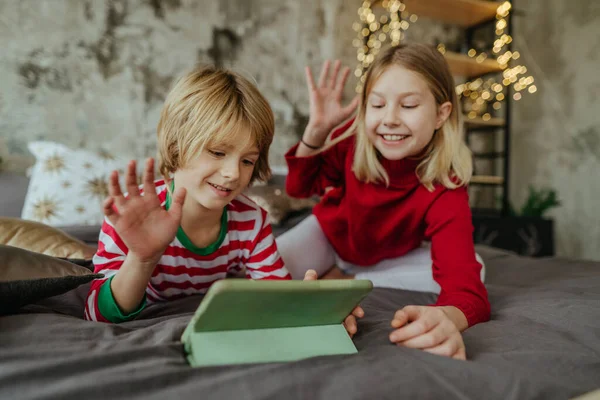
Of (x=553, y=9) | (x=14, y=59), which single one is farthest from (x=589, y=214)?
(x=14, y=59)

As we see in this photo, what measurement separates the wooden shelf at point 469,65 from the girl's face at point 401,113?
189 centimetres

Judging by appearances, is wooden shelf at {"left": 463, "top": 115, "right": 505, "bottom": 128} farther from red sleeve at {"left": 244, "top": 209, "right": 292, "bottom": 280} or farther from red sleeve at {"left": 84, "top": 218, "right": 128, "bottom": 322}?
red sleeve at {"left": 84, "top": 218, "right": 128, "bottom": 322}

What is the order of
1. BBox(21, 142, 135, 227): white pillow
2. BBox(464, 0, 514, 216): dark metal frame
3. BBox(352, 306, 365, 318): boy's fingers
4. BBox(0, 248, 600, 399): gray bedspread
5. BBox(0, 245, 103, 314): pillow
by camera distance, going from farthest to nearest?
BBox(464, 0, 514, 216): dark metal frame
BBox(21, 142, 135, 227): white pillow
BBox(352, 306, 365, 318): boy's fingers
BBox(0, 245, 103, 314): pillow
BBox(0, 248, 600, 399): gray bedspread

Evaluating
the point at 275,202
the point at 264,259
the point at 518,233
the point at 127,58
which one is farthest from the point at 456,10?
the point at 264,259

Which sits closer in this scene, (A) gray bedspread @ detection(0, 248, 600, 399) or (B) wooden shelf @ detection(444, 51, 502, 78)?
(A) gray bedspread @ detection(0, 248, 600, 399)

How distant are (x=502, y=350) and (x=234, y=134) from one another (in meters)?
0.58

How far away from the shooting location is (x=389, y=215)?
4.00ft

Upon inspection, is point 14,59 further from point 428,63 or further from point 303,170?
point 428,63

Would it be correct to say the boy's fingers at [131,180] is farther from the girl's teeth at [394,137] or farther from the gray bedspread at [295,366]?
the girl's teeth at [394,137]

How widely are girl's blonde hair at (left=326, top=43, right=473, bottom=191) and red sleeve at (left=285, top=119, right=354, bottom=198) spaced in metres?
0.12

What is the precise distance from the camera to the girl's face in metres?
1.08

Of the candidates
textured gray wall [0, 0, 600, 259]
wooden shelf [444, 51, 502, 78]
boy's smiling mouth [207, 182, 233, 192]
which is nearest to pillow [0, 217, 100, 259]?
boy's smiling mouth [207, 182, 233, 192]

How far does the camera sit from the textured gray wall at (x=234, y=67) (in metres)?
2.19

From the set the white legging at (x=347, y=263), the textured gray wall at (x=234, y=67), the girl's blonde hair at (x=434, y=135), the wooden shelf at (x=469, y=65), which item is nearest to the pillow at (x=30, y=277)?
the white legging at (x=347, y=263)
